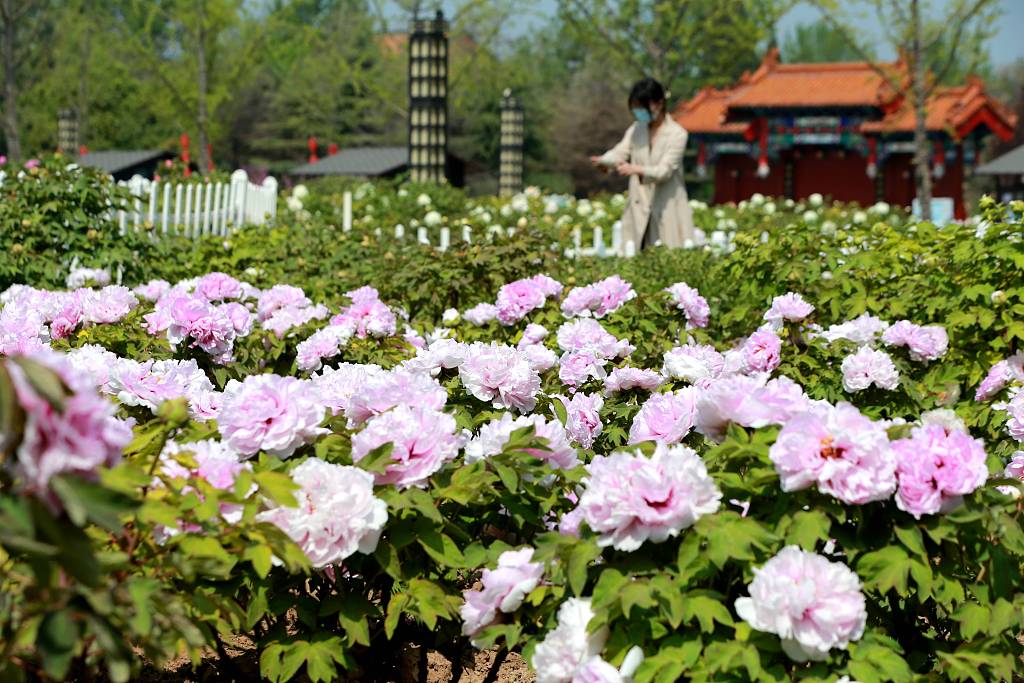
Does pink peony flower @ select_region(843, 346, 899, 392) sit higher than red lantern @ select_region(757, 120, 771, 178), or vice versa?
red lantern @ select_region(757, 120, 771, 178)

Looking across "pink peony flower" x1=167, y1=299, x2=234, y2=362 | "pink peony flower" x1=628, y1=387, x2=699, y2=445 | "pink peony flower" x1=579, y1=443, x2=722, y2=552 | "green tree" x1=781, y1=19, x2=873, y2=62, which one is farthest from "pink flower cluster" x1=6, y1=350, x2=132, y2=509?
"green tree" x1=781, y1=19, x2=873, y2=62

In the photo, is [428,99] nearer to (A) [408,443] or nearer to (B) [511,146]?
(B) [511,146]

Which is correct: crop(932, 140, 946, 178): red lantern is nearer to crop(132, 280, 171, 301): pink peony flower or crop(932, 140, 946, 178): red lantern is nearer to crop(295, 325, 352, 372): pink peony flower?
crop(132, 280, 171, 301): pink peony flower

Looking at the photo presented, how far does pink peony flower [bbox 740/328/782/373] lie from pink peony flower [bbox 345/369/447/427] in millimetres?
1504

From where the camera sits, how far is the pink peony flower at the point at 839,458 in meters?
1.80

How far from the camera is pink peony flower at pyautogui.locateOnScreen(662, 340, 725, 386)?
301 cm

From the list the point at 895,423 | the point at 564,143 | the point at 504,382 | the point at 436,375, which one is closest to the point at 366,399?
the point at 504,382

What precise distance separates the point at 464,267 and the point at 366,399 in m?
2.99

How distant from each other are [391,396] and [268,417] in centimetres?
26

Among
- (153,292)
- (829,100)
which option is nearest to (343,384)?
(153,292)

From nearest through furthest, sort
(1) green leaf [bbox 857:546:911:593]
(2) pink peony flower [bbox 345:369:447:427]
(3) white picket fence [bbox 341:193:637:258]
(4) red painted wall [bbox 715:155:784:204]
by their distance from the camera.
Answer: (1) green leaf [bbox 857:546:911:593] → (2) pink peony flower [bbox 345:369:447:427] → (3) white picket fence [bbox 341:193:637:258] → (4) red painted wall [bbox 715:155:784:204]

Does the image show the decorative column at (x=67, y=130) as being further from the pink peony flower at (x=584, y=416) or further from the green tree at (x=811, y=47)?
Result: the green tree at (x=811, y=47)

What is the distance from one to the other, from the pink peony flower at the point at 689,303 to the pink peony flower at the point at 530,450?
6.11ft

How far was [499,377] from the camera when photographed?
2637mm
